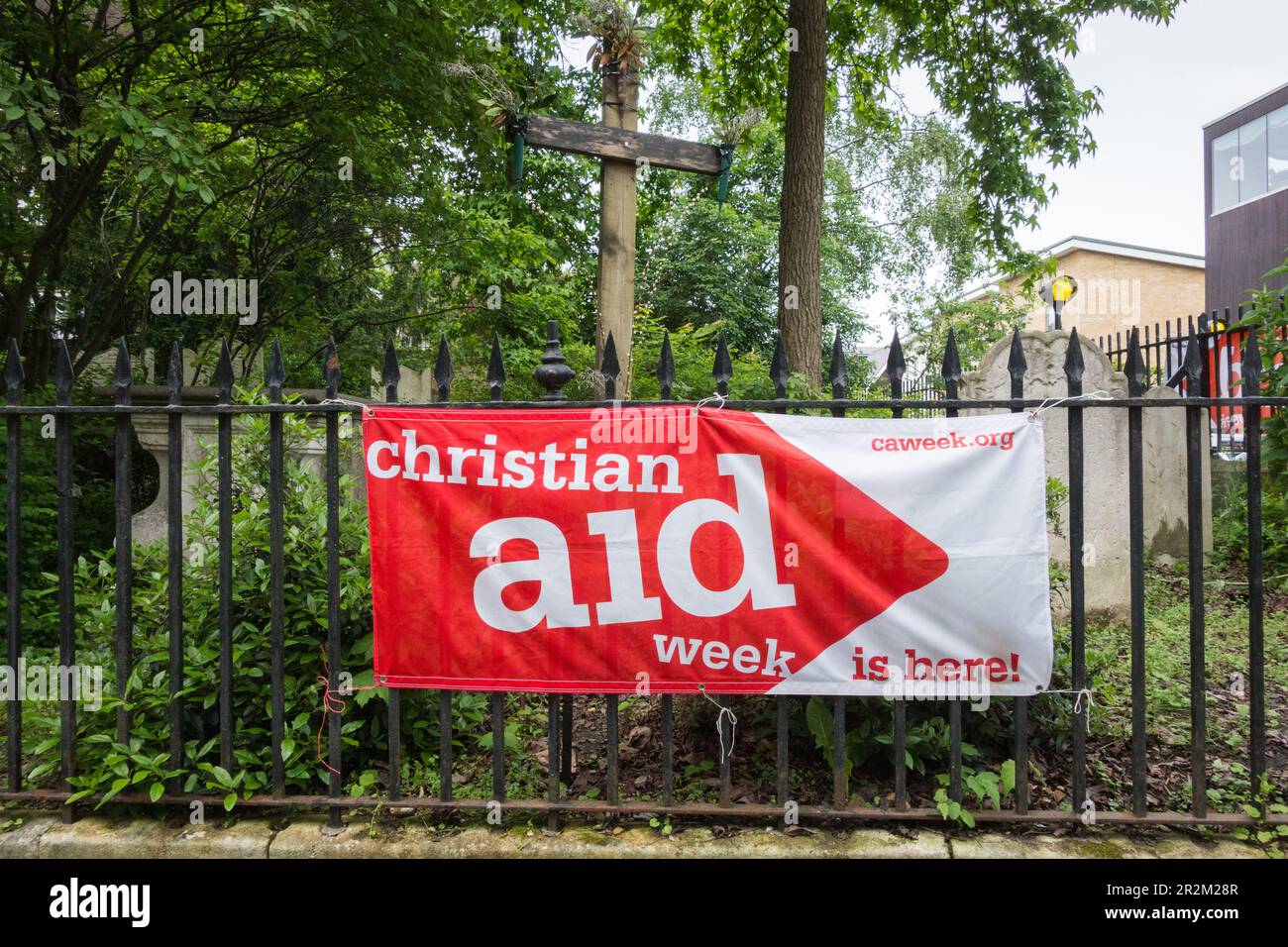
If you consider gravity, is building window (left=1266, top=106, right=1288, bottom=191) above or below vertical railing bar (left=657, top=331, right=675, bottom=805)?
above

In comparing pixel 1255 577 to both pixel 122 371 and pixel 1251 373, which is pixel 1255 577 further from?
pixel 122 371

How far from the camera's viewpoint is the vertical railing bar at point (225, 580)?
10.6 ft

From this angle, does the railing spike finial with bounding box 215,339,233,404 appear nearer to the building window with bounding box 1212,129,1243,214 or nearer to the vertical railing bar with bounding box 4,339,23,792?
the vertical railing bar with bounding box 4,339,23,792

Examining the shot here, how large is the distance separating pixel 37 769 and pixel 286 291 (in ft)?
28.7

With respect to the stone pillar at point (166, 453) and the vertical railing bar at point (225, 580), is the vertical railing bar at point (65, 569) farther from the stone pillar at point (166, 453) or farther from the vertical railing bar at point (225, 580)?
the stone pillar at point (166, 453)

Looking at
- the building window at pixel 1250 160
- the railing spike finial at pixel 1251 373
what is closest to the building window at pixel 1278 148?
the building window at pixel 1250 160

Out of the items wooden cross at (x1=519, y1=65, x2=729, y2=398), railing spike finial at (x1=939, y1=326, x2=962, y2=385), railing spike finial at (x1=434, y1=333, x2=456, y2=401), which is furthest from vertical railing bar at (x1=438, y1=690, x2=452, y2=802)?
wooden cross at (x1=519, y1=65, x2=729, y2=398)

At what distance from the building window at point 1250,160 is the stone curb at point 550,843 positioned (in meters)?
22.3

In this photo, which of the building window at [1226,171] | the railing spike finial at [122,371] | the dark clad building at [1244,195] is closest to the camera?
the railing spike finial at [122,371]

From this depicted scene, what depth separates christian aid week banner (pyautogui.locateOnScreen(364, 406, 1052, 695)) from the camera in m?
3.14

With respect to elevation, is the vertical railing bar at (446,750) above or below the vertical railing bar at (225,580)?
below

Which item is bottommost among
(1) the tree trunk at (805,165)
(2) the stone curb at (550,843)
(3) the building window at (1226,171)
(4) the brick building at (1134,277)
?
(2) the stone curb at (550,843)

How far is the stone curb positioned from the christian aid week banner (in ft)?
1.84

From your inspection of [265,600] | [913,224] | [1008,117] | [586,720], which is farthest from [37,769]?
[913,224]
